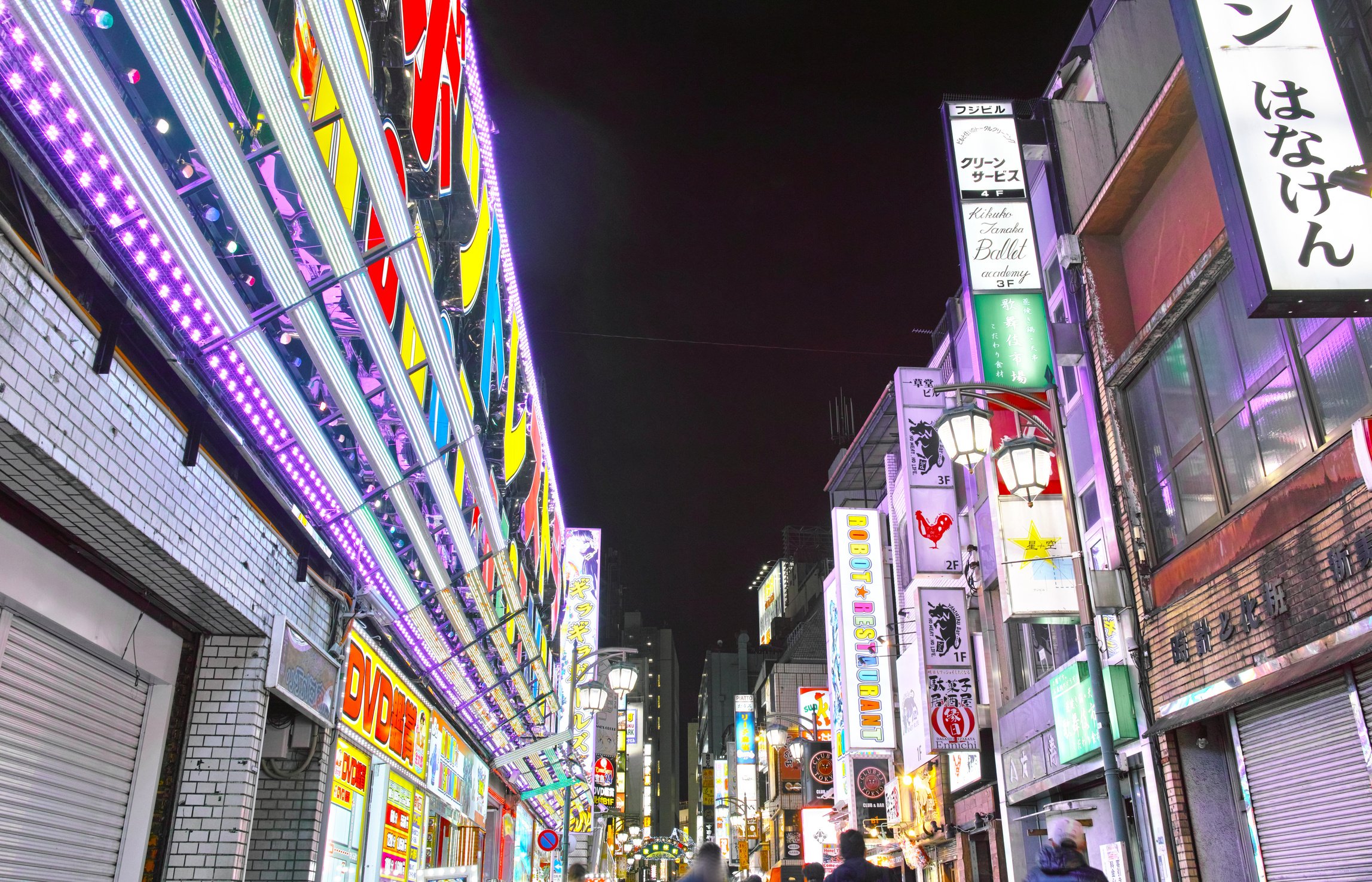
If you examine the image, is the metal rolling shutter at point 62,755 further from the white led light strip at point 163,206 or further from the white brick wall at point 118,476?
the white led light strip at point 163,206

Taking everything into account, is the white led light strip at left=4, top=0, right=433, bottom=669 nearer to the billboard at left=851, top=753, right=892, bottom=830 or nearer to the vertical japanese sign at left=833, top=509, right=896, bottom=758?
the vertical japanese sign at left=833, top=509, right=896, bottom=758

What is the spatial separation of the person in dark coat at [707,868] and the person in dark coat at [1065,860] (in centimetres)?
334

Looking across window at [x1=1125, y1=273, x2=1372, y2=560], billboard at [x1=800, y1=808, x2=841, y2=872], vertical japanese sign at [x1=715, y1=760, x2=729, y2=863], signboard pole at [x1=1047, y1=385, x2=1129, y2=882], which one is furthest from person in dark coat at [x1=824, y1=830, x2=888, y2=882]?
vertical japanese sign at [x1=715, y1=760, x2=729, y2=863]

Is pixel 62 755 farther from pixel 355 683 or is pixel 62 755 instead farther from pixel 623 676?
pixel 623 676

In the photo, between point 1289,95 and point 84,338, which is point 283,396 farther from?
point 1289,95

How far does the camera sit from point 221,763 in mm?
8203

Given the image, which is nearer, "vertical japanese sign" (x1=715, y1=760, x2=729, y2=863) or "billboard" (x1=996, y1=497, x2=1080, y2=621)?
"billboard" (x1=996, y1=497, x2=1080, y2=621)

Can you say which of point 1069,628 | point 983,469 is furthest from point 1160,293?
point 983,469

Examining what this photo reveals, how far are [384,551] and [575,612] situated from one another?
3183 centimetres

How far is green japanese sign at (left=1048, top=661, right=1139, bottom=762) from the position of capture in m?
14.6

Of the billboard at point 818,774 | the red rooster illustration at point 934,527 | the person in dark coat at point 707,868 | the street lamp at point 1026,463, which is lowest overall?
→ the person in dark coat at point 707,868

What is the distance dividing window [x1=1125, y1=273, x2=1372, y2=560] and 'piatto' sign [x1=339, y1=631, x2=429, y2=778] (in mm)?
11176

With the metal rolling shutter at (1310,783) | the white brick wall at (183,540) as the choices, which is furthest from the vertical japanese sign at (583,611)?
the white brick wall at (183,540)

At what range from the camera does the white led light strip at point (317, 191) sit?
5648 millimetres
